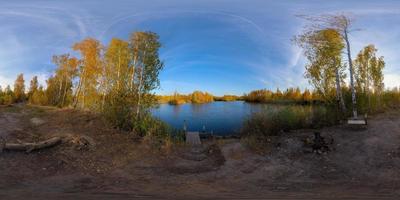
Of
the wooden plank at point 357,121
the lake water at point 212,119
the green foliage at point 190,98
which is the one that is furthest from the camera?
the green foliage at point 190,98

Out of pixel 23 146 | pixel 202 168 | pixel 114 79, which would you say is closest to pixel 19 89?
pixel 114 79

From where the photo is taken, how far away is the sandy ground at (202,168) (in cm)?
867

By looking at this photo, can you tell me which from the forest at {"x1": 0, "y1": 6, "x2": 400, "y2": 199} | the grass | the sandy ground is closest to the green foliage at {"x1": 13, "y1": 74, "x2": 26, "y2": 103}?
the forest at {"x1": 0, "y1": 6, "x2": 400, "y2": 199}

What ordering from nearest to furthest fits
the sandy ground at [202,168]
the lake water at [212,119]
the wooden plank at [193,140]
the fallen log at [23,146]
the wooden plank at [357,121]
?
the sandy ground at [202,168] → the fallen log at [23,146] → the wooden plank at [357,121] → the wooden plank at [193,140] → the lake water at [212,119]

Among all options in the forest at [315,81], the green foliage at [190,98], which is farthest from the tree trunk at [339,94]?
the green foliage at [190,98]

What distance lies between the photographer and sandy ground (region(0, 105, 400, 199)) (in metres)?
8.67

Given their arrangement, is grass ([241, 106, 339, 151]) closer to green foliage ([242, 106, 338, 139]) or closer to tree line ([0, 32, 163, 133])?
green foliage ([242, 106, 338, 139])

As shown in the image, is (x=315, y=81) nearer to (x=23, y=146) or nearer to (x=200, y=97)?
(x=23, y=146)

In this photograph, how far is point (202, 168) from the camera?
1170 cm

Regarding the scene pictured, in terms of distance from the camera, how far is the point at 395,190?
8734 mm

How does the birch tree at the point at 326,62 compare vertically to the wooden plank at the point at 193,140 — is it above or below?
above

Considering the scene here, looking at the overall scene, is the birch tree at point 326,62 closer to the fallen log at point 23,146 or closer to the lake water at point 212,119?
the lake water at point 212,119

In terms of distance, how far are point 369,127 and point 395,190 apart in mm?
6972

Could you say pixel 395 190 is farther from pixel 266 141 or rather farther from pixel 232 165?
pixel 266 141
